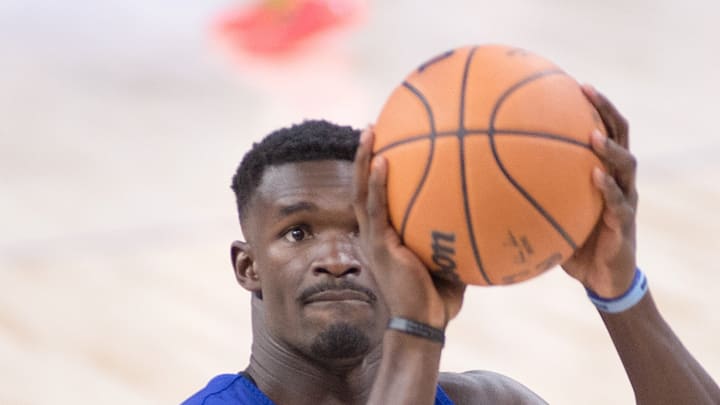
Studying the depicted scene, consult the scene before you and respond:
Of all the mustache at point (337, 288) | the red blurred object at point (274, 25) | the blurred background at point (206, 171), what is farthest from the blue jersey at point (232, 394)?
the red blurred object at point (274, 25)

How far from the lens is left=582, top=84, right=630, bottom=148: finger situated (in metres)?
2.90

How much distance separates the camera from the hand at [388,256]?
287 cm

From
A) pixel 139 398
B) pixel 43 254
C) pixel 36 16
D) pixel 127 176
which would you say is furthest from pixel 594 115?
pixel 36 16

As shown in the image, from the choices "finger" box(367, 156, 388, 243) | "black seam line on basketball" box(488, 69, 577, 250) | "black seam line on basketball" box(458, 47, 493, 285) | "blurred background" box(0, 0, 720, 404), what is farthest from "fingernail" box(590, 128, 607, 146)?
"blurred background" box(0, 0, 720, 404)

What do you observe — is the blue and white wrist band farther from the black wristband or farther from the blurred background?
the blurred background

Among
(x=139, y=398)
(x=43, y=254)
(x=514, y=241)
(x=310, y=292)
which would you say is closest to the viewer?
(x=514, y=241)

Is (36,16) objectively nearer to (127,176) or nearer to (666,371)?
(127,176)

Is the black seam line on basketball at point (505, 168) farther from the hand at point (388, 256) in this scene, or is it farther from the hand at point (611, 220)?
the hand at point (388, 256)

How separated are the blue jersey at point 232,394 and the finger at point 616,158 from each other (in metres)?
0.89

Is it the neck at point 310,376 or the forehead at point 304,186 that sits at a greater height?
the forehead at point 304,186

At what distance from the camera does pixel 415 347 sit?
2.93 metres

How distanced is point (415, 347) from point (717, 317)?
12.5 feet

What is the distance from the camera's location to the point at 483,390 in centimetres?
373

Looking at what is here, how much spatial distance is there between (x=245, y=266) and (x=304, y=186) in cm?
32
